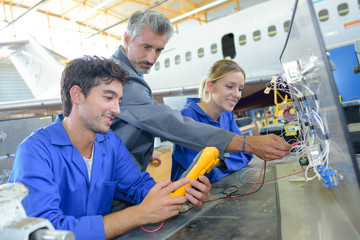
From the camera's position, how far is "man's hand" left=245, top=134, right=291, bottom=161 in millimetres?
957

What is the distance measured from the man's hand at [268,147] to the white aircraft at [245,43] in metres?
2.91

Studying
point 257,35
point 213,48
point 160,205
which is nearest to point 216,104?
point 160,205

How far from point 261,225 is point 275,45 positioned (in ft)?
15.1

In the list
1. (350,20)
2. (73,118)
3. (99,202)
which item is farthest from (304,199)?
(350,20)

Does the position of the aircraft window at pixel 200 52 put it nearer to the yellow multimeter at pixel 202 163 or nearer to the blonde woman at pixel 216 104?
the blonde woman at pixel 216 104

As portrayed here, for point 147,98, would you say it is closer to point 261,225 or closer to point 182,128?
point 182,128

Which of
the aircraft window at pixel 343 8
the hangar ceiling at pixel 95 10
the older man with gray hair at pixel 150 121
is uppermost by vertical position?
the hangar ceiling at pixel 95 10

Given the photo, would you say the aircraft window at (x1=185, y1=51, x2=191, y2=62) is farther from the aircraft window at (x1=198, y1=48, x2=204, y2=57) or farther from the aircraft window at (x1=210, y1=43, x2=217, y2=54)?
the aircraft window at (x1=210, y1=43, x2=217, y2=54)

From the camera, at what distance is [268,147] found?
97cm

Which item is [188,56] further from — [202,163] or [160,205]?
[160,205]

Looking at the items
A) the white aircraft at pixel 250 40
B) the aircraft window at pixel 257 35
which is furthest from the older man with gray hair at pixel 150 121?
the aircraft window at pixel 257 35

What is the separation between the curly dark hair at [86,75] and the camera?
0.93 m

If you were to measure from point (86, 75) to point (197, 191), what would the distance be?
0.58m

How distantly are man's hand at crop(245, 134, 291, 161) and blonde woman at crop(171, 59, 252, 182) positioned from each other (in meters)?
0.44
